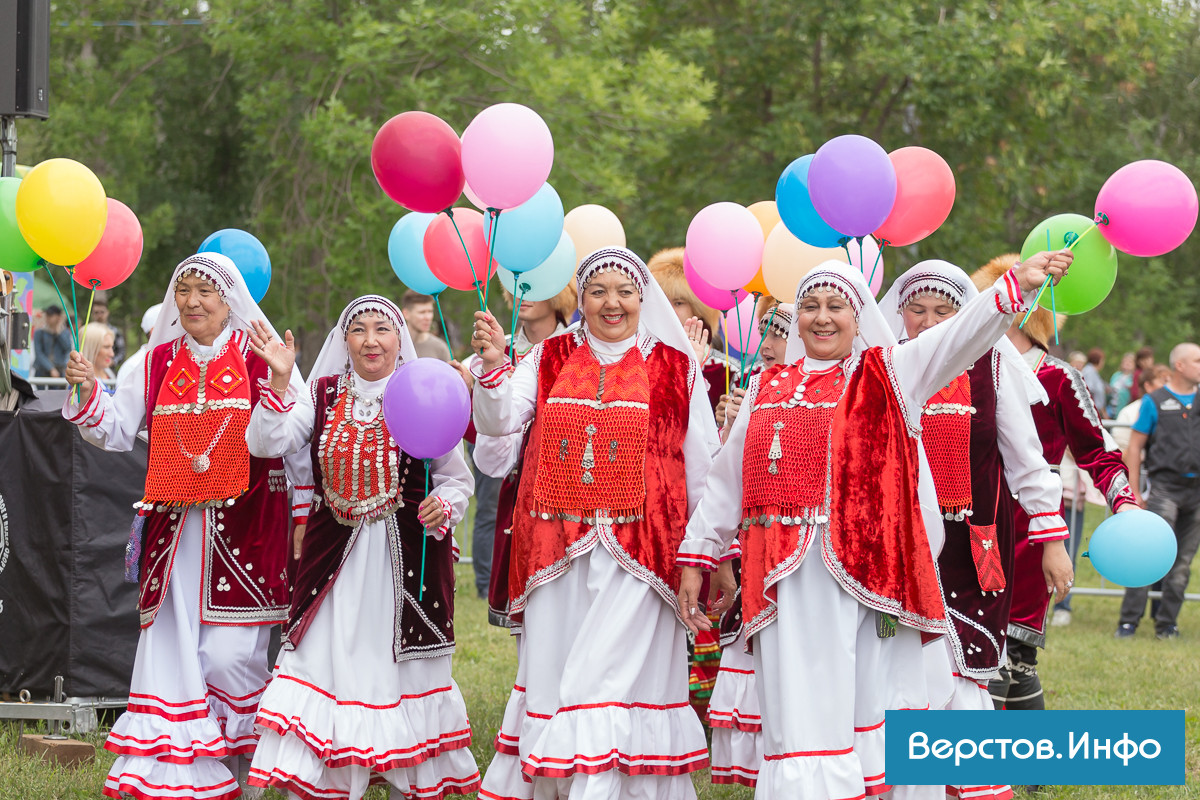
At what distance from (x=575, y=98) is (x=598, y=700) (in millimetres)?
10575

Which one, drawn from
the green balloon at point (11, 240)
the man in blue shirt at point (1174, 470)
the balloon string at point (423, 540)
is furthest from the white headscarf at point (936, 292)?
the man in blue shirt at point (1174, 470)

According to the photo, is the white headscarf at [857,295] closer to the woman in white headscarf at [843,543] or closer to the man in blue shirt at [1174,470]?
the woman in white headscarf at [843,543]

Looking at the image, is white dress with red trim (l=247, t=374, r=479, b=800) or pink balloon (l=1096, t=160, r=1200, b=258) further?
white dress with red trim (l=247, t=374, r=479, b=800)

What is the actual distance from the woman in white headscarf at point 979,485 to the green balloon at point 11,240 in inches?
130

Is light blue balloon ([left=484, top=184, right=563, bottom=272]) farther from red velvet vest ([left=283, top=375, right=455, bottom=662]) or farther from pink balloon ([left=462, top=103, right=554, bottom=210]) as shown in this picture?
red velvet vest ([left=283, top=375, right=455, bottom=662])

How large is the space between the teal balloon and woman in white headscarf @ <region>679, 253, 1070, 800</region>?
0.90m

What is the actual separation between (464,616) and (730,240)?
463 cm

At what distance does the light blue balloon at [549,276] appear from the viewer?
218 inches

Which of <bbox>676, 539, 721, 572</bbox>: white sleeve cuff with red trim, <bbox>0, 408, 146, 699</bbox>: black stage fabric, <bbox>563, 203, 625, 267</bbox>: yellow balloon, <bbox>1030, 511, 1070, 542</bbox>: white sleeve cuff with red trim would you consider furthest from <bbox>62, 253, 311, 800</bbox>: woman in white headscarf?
<bbox>1030, 511, 1070, 542</bbox>: white sleeve cuff with red trim

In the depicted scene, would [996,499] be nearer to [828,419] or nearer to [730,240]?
[828,419]

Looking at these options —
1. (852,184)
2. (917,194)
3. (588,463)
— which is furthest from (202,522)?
(917,194)

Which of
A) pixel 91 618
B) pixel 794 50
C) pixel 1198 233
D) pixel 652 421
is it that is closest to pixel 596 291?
pixel 652 421

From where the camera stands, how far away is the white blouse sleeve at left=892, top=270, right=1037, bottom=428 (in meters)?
3.93

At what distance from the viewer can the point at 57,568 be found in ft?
19.8
